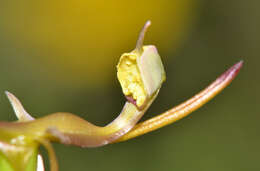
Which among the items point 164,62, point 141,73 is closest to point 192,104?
point 141,73

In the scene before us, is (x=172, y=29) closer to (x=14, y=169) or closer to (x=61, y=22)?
(x=61, y=22)

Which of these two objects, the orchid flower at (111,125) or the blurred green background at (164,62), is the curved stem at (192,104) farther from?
the blurred green background at (164,62)

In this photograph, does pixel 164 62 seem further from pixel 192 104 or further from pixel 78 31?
pixel 192 104

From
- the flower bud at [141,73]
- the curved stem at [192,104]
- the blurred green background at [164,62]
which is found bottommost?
the curved stem at [192,104]

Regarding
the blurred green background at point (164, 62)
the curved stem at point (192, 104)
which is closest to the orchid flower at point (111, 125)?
the curved stem at point (192, 104)

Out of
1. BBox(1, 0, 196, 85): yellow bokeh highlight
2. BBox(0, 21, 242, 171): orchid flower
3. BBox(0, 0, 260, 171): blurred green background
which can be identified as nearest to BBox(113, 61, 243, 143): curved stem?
BBox(0, 21, 242, 171): orchid flower
